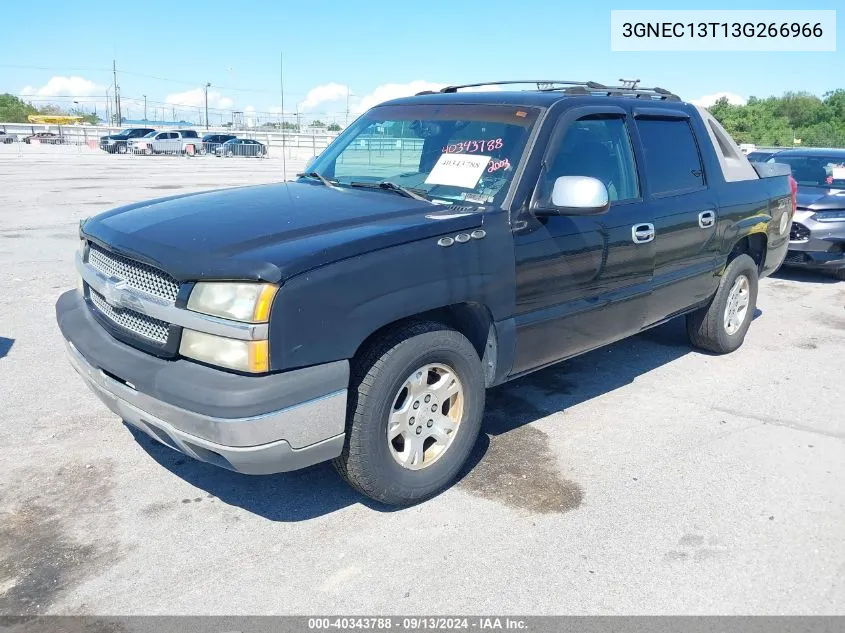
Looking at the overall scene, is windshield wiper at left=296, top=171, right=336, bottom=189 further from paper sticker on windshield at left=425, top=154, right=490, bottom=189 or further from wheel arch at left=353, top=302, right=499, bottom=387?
wheel arch at left=353, top=302, right=499, bottom=387

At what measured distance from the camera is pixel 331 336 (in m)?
2.96

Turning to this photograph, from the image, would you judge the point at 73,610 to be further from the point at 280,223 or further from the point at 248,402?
the point at 280,223

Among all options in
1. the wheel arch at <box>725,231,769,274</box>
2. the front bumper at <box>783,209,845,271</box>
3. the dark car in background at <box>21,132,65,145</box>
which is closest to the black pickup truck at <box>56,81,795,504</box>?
the wheel arch at <box>725,231,769,274</box>

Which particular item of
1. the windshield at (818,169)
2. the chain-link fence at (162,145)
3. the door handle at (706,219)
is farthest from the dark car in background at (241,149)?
the door handle at (706,219)

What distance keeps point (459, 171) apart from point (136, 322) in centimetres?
181

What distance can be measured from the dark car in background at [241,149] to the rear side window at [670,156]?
39.2m

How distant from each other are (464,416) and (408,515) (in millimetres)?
548

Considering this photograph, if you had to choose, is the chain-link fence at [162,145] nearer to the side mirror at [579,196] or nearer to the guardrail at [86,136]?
the guardrail at [86,136]

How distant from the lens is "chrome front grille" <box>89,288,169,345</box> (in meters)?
3.12

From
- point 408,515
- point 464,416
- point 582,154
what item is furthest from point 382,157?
point 408,515

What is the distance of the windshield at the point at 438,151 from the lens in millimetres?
3881

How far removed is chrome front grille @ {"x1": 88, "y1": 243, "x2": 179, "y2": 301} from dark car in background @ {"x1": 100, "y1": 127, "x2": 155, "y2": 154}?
135 feet

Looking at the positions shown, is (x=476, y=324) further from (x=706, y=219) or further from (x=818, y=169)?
(x=818, y=169)

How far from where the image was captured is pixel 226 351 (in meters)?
2.87
